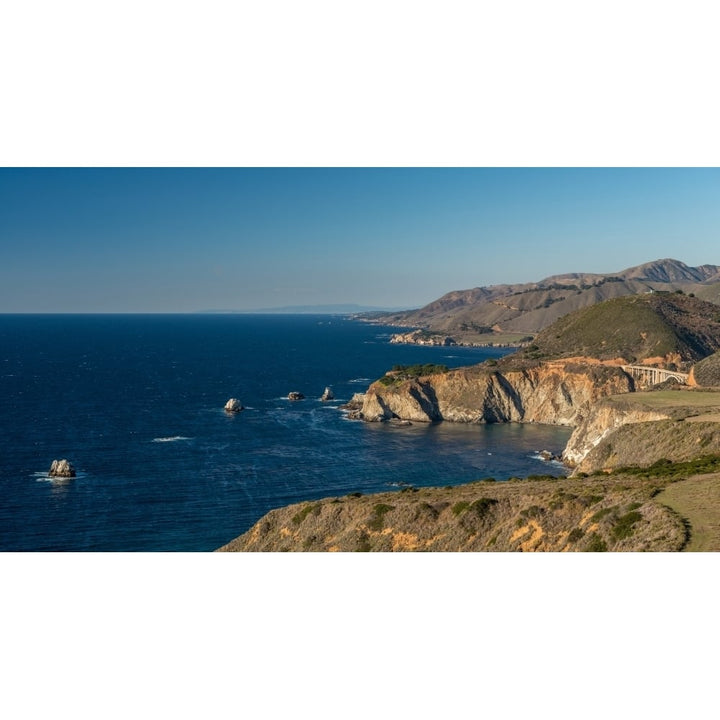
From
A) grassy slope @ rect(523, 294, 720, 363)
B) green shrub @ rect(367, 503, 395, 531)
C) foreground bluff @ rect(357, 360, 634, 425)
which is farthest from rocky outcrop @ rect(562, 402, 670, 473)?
grassy slope @ rect(523, 294, 720, 363)

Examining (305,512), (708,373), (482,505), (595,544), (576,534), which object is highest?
(708,373)

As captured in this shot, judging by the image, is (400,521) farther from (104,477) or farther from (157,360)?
(157,360)

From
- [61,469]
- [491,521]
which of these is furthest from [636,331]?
[491,521]

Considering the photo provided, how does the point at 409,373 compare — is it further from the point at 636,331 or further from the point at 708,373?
the point at 708,373

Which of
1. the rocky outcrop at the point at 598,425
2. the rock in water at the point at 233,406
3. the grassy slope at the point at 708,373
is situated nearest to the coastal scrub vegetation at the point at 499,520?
the rocky outcrop at the point at 598,425

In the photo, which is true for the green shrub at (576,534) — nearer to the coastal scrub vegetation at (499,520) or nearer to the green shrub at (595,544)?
the coastal scrub vegetation at (499,520)

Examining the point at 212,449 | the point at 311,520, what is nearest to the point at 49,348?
the point at 212,449
